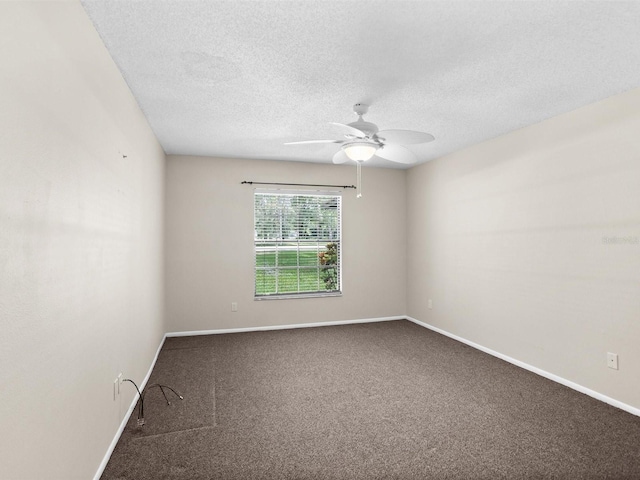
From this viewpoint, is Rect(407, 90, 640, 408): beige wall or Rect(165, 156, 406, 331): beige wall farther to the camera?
Rect(165, 156, 406, 331): beige wall

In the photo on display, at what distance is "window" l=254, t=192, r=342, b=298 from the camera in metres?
5.14

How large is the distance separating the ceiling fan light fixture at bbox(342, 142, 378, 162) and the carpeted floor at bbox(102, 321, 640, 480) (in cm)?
193

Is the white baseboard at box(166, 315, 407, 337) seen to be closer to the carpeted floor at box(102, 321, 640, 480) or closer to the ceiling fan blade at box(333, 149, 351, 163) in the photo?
the carpeted floor at box(102, 321, 640, 480)

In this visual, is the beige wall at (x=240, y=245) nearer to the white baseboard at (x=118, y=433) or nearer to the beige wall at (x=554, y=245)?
the beige wall at (x=554, y=245)

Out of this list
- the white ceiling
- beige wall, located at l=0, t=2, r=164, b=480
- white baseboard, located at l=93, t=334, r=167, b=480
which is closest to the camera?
beige wall, located at l=0, t=2, r=164, b=480

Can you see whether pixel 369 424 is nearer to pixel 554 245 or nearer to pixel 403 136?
pixel 403 136

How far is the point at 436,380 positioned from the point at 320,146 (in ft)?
9.11

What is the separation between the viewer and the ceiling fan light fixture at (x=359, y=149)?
281 centimetres

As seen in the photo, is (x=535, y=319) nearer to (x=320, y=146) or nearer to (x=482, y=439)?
(x=482, y=439)

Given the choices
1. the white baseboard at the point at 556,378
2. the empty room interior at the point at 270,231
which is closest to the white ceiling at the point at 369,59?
the empty room interior at the point at 270,231

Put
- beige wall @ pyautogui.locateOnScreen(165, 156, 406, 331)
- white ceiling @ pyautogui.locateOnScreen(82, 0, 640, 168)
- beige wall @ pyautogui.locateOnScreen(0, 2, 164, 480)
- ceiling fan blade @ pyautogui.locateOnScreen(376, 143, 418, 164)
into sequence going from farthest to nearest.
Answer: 1. beige wall @ pyautogui.locateOnScreen(165, 156, 406, 331)
2. ceiling fan blade @ pyautogui.locateOnScreen(376, 143, 418, 164)
3. white ceiling @ pyautogui.locateOnScreen(82, 0, 640, 168)
4. beige wall @ pyautogui.locateOnScreen(0, 2, 164, 480)

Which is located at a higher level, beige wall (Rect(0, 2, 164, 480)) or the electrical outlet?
beige wall (Rect(0, 2, 164, 480))

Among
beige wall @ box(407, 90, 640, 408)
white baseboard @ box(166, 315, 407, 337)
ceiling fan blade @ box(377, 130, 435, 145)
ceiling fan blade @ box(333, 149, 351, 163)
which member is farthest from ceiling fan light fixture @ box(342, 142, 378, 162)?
white baseboard @ box(166, 315, 407, 337)

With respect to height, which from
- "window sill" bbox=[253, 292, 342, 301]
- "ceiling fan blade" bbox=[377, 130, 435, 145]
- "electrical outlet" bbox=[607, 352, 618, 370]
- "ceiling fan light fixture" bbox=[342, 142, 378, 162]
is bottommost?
"electrical outlet" bbox=[607, 352, 618, 370]
